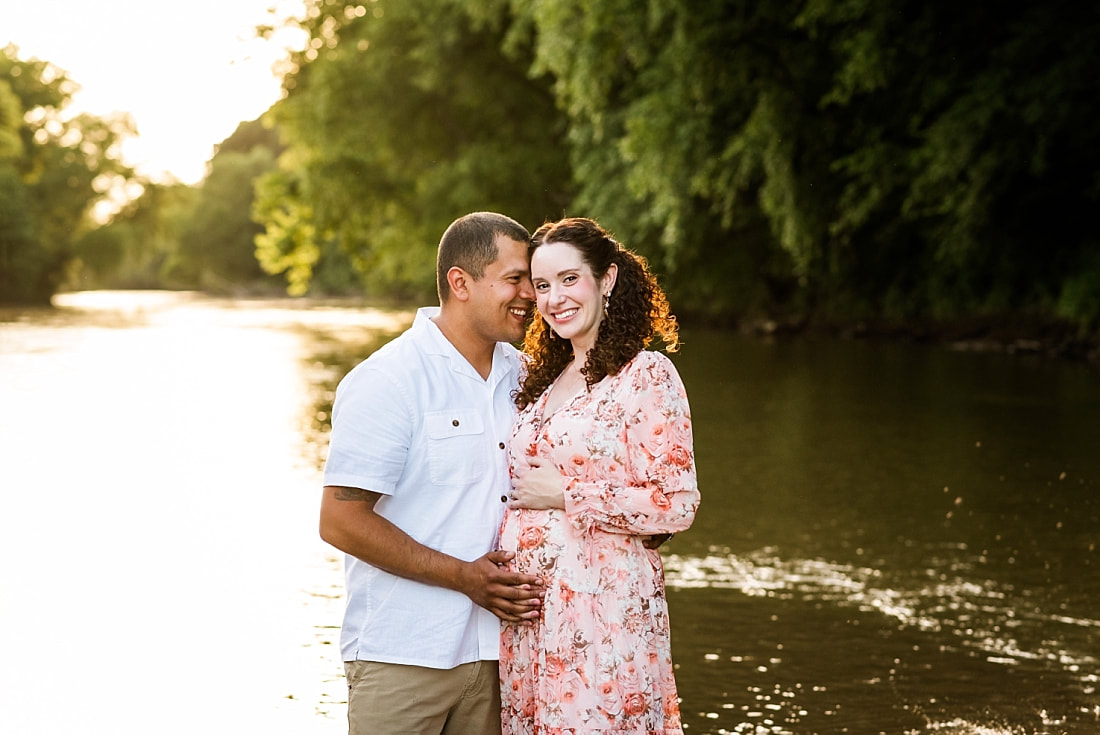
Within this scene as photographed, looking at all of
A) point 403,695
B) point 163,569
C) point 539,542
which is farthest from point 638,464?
point 163,569

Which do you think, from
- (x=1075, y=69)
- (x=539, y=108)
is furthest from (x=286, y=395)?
(x=539, y=108)

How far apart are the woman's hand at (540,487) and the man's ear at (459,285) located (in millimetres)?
461

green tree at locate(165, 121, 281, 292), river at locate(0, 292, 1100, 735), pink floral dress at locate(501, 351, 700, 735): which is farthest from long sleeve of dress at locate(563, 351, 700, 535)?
green tree at locate(165, 121, 281, 292)

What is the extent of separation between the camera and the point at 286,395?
18875 millimetres

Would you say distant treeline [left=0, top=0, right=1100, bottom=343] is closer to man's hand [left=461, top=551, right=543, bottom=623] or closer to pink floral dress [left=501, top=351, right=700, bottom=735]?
pink floral dress [left=501, top=351, right=700, bottom=735]

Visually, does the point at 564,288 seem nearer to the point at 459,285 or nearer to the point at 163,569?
the point at 459,285

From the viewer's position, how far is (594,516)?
344 centimetres

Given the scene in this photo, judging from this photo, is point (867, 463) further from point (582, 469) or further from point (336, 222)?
point (336, 222)

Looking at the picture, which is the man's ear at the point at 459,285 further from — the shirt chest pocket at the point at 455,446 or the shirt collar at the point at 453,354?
the shirt chest pocket at the point at 455,446

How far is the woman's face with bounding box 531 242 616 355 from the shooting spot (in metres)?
3.57

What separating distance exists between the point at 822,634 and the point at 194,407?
12.4 meters

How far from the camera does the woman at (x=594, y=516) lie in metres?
3.42

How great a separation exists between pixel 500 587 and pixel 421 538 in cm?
23

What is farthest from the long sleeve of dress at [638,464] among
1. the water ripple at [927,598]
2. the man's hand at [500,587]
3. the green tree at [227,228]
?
the green tree at [227,228]
